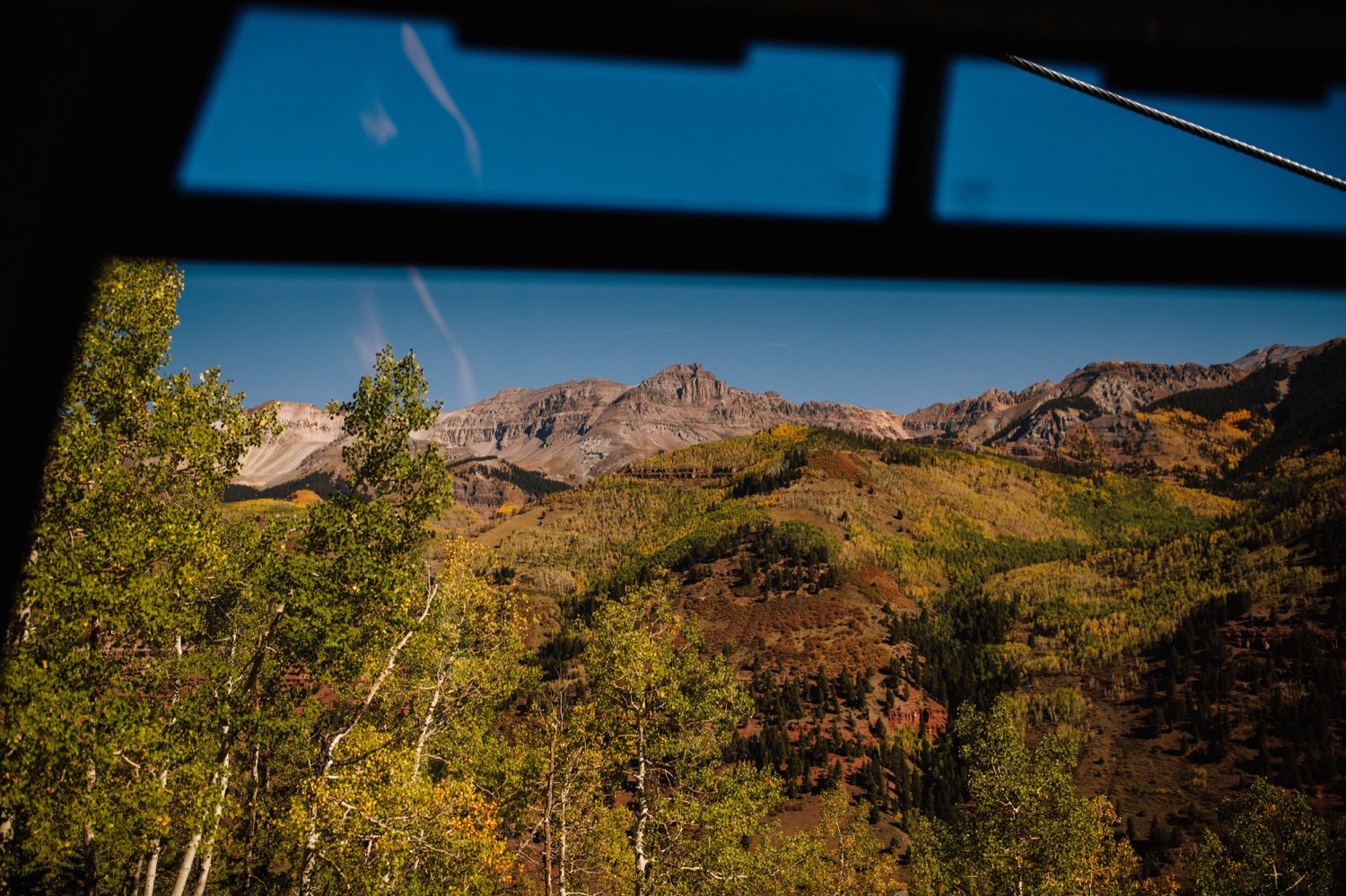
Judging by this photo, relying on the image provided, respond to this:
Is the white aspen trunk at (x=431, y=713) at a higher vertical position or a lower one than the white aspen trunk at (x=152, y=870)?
higher

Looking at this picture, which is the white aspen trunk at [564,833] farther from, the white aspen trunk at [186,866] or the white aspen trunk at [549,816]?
the white aspen trunk at [186,866]

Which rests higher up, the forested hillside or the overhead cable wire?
the overhead cable wire

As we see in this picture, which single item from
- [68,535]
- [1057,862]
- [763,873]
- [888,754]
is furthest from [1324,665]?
[68,535]

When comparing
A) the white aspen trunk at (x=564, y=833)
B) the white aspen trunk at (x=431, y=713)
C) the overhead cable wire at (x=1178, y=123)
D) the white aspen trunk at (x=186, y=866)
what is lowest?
the white aspen trunk at (x=564, y=833)

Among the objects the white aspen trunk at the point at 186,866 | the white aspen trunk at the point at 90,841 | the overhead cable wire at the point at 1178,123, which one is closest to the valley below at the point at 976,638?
the white aspen trunk at the point at 186,866

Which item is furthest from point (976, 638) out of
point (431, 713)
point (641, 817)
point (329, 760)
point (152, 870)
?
point (152, 870)

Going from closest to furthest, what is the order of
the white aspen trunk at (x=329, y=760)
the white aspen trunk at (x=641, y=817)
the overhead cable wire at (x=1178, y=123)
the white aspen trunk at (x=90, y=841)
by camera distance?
the overhead cable wire at (x=1178, y=123) → the white aspen trunk at (x=90, y=841) → the white aspen trunk at (x=329, y=760) → the white aspen trunk at (x=641, y=817)

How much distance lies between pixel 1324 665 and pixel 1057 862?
13279 cm

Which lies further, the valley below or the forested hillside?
the valley below

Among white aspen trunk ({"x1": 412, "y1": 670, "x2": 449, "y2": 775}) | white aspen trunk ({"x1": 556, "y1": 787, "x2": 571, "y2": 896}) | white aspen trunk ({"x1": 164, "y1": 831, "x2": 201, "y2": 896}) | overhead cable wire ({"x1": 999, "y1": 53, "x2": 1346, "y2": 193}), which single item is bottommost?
white aspen trunk ({"x1": 556, "y1": 787, "x2": 571, "y2": 896})

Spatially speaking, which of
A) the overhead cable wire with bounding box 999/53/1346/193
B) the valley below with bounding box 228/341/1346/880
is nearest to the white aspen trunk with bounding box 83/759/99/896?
the overhead cable wire with bounding box 999/53/1346/193

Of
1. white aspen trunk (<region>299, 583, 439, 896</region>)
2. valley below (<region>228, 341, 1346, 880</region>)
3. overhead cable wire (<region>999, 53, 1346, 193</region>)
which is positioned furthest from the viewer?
valley below (<region>228, 341, 1346, 880</region>)

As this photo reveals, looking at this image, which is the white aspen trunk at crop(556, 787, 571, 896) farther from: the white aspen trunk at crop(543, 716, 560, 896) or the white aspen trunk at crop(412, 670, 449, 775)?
the white aspen trunk at crop(412, 670, 449, 775)

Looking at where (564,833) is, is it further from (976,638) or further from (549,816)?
(976,638)
